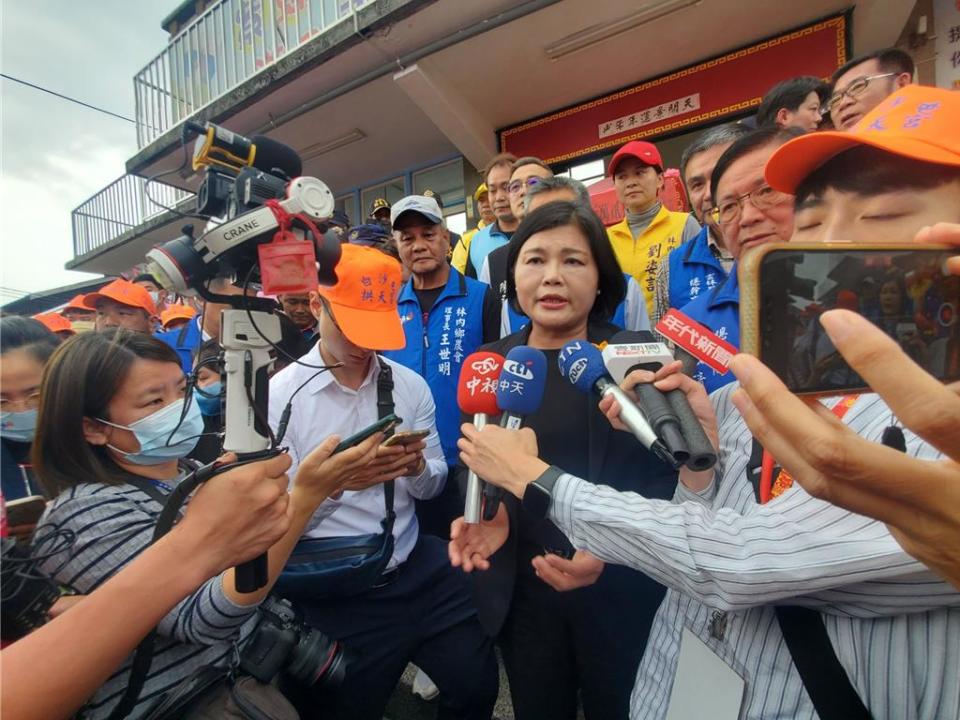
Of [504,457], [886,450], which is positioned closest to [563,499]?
[504,457]

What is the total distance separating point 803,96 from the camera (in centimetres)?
314

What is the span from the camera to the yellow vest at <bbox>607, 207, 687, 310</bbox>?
330 centimetres

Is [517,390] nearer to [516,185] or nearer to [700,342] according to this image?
[700,342]

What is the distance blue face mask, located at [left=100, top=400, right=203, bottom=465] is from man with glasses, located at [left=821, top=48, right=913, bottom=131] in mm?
3629

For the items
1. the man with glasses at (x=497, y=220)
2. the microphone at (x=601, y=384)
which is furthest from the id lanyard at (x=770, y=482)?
the man with glasses at (x=497, y=220)

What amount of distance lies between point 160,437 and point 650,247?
3.02 metres

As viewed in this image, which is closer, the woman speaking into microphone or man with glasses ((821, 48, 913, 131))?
the woman speaking into microphone

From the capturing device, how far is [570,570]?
138 centimetres

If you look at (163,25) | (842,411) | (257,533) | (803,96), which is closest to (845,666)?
(842,411)

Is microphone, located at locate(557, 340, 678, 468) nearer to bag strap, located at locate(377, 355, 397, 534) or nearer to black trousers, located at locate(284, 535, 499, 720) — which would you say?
bag strap, located at locate(377, 355, 397, 534)

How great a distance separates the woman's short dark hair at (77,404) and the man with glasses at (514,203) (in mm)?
2185

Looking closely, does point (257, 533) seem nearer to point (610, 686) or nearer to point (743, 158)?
point (610, 686)

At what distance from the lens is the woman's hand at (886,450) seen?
0.54 metres

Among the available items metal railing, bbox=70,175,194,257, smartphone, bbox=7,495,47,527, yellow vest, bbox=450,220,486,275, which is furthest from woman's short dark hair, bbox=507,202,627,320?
metal railing, bbox=70,175,194,257
